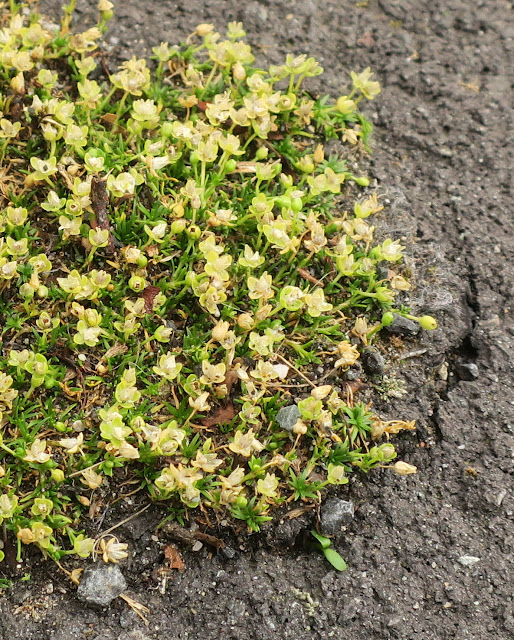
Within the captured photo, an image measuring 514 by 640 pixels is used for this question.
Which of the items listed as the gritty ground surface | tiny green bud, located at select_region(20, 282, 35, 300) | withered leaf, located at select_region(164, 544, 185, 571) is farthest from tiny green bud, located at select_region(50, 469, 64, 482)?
tiny green bud, located at select_region(20, 282, 35, 300)

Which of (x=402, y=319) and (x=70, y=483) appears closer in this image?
(x=70, y=483)

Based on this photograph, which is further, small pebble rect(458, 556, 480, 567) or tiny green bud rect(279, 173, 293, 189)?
tiny green bud rect(279, 173, 293, 189)

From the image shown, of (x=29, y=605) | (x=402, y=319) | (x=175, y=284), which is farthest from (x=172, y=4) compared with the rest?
(x=29, y=605)

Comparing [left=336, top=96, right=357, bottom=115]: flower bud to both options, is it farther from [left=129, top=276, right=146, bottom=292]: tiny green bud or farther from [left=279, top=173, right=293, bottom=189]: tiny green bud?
[left=129, top=276, right=146, bottom=292]: tiny green bud

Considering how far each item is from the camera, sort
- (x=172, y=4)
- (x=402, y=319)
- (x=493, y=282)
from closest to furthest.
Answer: (x=402, y=319) → (x=493, y=282) → (x=172, y=4)

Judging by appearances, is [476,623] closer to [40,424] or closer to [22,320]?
[40,424]

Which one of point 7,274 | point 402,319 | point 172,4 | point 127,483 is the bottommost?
point 127,483

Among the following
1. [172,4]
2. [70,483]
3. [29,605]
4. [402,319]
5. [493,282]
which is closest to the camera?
[29,605]

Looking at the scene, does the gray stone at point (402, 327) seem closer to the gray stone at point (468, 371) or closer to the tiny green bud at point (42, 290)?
the gray stone at point (468, 371)
